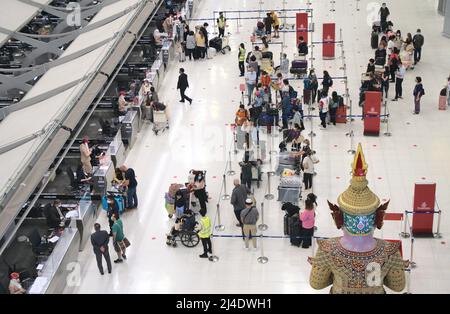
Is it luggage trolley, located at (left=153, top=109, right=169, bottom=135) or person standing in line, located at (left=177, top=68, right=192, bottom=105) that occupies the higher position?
person standing in line, located at (left=177, top=68, right=192, bottom=105)

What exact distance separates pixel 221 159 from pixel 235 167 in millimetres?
584

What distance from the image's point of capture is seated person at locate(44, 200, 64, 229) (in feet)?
47.5

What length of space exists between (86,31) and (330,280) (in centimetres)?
1617

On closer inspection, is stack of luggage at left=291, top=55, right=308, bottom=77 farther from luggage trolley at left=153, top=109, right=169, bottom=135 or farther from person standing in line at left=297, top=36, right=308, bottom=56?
luggage trolley at left=153, top=109, right=169, bottom=135

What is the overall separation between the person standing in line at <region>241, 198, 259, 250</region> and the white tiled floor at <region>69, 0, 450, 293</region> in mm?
356

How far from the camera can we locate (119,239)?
1371 cm

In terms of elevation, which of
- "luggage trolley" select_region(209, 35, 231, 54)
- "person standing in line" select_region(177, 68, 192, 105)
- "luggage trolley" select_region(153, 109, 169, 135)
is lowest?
"luggage trolley" select_region(153, 109, 169, 135)

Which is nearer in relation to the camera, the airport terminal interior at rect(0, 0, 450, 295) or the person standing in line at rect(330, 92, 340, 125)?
the airport terminal interior at rect(0, 0, 450, 295)

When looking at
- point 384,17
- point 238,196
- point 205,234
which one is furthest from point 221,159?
point 384,17

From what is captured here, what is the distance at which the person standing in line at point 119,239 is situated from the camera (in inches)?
535

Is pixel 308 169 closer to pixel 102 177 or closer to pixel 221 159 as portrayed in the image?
pixel 221 159

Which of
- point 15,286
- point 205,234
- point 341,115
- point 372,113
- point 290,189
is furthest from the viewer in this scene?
point 341,115

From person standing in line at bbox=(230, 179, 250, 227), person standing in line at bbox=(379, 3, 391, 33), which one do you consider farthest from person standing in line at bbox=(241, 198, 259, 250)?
person standing in line at bbox=(379, 3, 391, 33)
